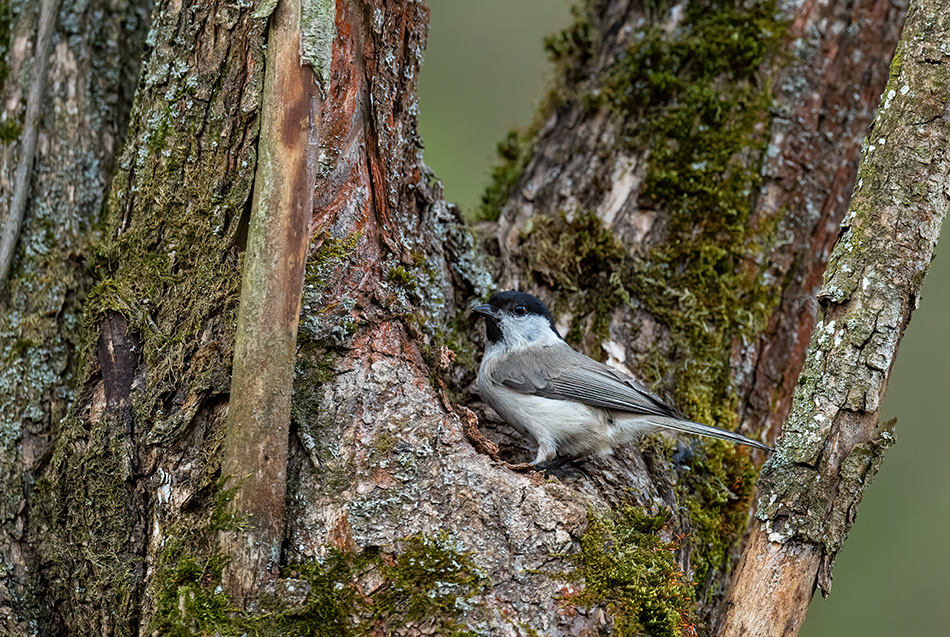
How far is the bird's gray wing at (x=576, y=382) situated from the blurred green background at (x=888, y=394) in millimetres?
1312

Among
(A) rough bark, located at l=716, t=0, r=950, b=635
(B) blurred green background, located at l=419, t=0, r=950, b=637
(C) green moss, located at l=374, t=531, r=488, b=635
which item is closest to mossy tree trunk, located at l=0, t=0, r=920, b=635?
(C) green moss, located at l=374, t=531, r=488, b=635

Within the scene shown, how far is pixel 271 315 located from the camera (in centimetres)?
220

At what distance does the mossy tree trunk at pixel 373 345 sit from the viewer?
2.36 metres

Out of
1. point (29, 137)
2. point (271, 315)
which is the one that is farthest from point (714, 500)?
point (29, 137)

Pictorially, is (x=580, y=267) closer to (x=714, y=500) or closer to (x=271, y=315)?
(x=714, y=500)

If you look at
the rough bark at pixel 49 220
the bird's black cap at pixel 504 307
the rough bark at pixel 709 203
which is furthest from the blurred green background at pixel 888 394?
the rough bark at pixel 49 220

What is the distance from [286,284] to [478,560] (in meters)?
1.05

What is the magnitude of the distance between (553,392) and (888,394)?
11.9 feet

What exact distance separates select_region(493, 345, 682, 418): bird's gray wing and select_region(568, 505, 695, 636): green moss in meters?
0.78

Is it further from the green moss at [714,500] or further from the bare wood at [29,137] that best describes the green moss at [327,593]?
the bare wood at [29,137]

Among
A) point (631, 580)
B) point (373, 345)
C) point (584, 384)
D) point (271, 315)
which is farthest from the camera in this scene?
point (584, 384)

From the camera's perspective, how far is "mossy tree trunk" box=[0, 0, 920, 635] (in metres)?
2.36

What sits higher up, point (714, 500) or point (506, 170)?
point (506, 170)

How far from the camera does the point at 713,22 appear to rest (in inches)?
159
